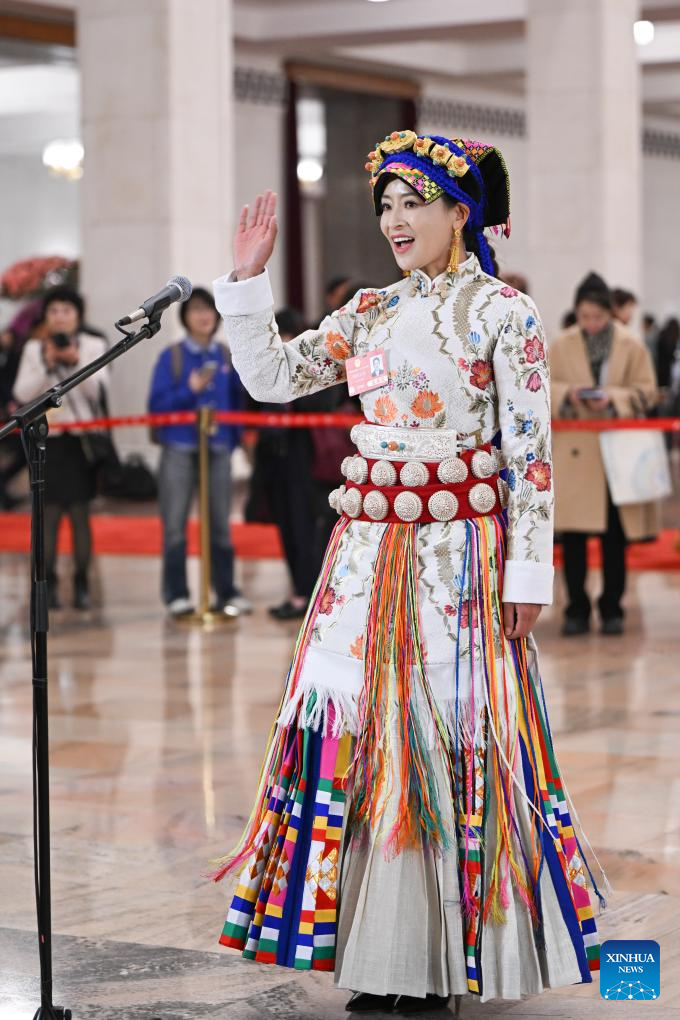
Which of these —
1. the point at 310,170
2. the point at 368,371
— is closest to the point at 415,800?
the point at 368,371

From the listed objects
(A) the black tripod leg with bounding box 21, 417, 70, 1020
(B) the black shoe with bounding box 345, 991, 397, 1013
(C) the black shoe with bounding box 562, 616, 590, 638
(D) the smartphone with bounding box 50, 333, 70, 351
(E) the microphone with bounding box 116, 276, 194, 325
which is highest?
(D) the smartphone with bounding box 50, 333, 70, 351

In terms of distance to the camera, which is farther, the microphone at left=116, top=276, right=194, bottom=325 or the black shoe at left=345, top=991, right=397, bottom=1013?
the black shoe at left=345, top=991, right=397, bottom=1013

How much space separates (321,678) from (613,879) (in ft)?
4.28

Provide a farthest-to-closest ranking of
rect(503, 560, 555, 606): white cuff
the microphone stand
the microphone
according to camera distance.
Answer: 1. rect(503, 560, 555, 606): white cuff
2. the microphone
3. the microphone stand

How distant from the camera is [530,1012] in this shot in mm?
3570

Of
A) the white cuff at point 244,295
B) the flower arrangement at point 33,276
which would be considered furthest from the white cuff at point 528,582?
the flower arrangement at point 33,276

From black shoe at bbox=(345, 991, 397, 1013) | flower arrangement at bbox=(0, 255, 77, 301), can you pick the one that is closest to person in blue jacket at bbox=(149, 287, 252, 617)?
black shoe at bbox=(345, 991, 397, 1013)

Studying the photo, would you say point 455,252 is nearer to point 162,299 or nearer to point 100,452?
point 162,299

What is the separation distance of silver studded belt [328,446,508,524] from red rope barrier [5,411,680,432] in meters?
4.36

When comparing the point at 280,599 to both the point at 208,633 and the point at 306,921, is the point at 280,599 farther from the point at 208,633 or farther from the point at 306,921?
the point at 306,921

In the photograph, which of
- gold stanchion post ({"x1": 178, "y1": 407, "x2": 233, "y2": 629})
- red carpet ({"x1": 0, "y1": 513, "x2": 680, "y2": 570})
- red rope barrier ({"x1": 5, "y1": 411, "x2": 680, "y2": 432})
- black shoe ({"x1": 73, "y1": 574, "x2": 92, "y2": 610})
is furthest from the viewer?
red carpet ({"x1": 0, "y1": 513, "x2": 680, "y2": 570})

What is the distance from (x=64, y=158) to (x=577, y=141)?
22.5 feet

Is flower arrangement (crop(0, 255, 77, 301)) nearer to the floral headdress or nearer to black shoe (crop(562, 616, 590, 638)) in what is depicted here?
black shoe (crop(562, 616, 590, 638))

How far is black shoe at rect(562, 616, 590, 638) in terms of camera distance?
8.23 m
